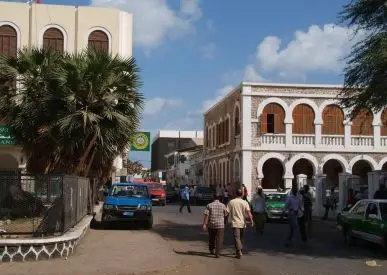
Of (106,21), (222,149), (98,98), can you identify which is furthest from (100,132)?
(222,149)

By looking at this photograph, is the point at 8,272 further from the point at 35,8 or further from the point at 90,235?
the point at 35,8

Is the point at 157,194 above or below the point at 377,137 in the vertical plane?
below

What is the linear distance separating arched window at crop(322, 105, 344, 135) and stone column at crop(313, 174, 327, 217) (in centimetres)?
1255

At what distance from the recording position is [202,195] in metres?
46.9

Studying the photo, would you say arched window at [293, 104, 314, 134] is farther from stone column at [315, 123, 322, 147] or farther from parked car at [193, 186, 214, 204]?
parked car at [193, 186, 214, 204]

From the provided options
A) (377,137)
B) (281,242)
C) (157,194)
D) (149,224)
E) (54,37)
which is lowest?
(281,242)

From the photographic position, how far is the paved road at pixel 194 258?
39.8 feet

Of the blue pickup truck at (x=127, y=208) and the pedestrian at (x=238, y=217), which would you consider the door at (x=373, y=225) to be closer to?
the pedestrian at (x=238, y=217)

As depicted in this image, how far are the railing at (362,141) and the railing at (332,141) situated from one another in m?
1.01

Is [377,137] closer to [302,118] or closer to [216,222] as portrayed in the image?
[302,118]

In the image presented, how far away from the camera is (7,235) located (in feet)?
44.4

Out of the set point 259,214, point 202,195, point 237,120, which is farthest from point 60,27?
point 259,214

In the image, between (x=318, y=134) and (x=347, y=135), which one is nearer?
(x=318, y=134)

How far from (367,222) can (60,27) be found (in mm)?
26235
